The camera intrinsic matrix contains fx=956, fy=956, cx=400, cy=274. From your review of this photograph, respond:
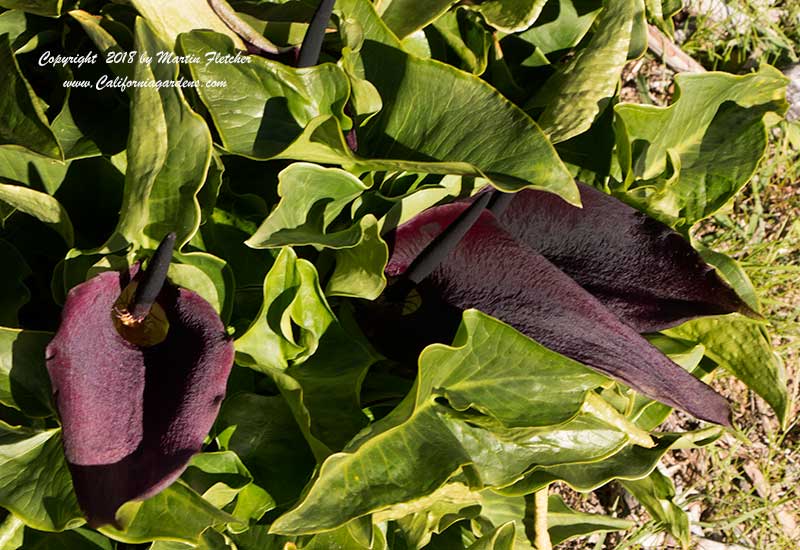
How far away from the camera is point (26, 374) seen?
71cm

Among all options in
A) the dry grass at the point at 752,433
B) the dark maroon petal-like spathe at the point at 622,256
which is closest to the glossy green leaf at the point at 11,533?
the dark maroon petal-like spathe at the point at 622,256

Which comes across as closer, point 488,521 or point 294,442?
point 294,442

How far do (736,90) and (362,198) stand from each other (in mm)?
408

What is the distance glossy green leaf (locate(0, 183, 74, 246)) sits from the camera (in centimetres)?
66

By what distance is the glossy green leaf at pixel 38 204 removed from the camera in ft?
2.16

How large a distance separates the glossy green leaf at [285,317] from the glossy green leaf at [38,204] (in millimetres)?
156

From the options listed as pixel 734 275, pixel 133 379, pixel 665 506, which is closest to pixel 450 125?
pixel 133 379

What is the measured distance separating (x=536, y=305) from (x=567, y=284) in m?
0.03

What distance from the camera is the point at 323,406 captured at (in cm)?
76

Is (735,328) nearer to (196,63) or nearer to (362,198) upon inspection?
(362,198)

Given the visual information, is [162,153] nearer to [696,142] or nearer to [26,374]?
[26,374]

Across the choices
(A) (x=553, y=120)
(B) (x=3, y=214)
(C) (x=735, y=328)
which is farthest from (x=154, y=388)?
(C) (x=735, y=328)

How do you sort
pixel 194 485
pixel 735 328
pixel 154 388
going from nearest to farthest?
1. pixel 154 388
2. pixel 194 485
3. pixel 735 328

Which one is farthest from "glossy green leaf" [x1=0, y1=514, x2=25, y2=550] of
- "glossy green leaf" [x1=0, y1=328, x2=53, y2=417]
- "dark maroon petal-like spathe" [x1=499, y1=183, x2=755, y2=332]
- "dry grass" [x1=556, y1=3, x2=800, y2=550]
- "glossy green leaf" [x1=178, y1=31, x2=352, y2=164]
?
"dry grass" [x1=556, y1=3, x2=800, y2=550]
